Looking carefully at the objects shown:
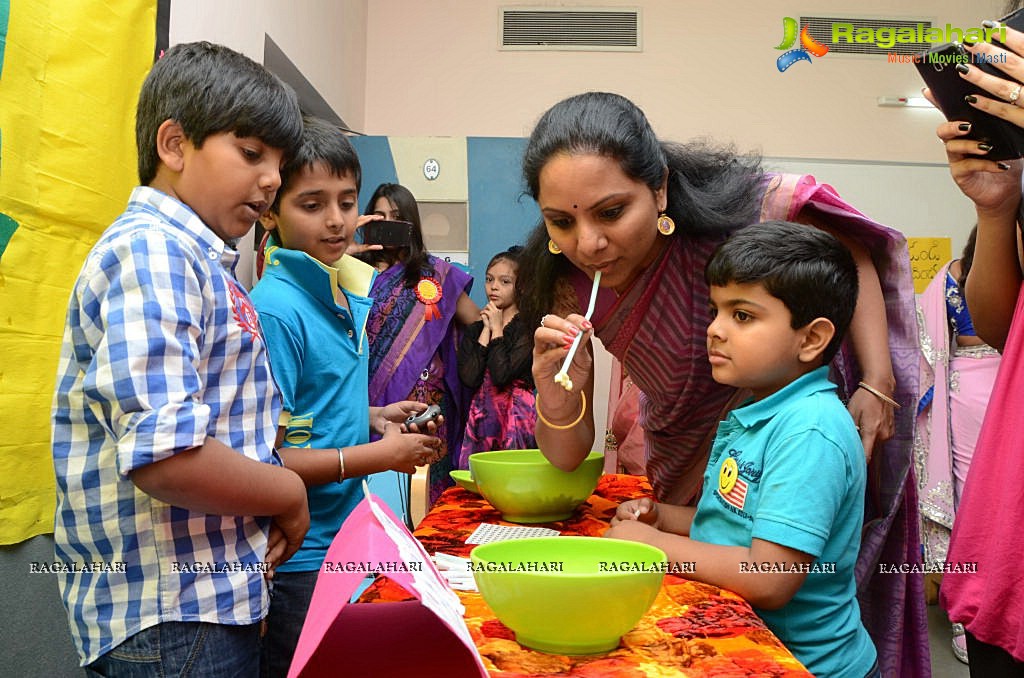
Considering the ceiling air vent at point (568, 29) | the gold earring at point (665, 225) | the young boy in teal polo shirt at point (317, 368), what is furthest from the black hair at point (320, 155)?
the ceiling air vent at point (568, 29)

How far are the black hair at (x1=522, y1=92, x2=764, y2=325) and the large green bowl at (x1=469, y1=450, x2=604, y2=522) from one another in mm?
365

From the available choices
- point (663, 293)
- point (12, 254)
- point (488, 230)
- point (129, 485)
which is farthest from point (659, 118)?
point (129, 485)

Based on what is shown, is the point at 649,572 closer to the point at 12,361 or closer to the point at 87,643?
the point at 87,643

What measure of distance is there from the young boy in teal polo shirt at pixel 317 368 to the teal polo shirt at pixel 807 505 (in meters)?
0.53

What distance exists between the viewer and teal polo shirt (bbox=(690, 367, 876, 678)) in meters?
0.85

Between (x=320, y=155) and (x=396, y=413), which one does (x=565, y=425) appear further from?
(x=320, y=155)

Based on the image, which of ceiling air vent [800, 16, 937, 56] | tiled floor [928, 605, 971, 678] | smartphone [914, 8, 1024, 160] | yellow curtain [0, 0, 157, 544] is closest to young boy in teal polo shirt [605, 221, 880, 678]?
smartphone [914, 8, 1024, 160]

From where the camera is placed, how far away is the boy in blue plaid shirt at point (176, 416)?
2.48 ft

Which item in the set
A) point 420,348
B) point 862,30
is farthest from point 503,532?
point 862,30

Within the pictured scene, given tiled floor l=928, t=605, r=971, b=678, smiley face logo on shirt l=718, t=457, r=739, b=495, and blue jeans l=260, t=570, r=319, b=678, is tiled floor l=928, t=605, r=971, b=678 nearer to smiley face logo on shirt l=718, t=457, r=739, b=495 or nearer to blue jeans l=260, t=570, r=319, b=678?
Answer: smiley face logo on shirt l=718, t=457, r=739, b=495

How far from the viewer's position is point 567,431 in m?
1.24

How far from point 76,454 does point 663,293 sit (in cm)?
86

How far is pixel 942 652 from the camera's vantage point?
2.55m

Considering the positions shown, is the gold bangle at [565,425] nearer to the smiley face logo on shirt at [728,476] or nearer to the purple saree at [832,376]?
the purple saree at [832,376]
